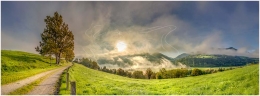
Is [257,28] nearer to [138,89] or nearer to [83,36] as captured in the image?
[138,89]

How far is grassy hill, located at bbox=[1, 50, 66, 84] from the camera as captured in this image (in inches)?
563

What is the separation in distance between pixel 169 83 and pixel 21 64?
8724mm

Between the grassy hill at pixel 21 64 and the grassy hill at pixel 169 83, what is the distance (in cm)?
177

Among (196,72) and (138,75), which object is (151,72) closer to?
(138,75)

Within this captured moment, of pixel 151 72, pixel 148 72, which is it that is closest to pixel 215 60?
pixel 151 72

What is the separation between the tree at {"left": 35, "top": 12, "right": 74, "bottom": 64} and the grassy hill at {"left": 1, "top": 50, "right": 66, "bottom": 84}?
0.57m

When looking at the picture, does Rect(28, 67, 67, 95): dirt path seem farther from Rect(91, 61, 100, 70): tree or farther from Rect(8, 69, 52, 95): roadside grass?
Rect(91, 61, 100, 70): tree

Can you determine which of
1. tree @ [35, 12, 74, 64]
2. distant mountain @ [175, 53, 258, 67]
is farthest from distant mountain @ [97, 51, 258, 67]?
tree @ [35, 12, 74, 64]

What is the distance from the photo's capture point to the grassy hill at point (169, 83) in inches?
469

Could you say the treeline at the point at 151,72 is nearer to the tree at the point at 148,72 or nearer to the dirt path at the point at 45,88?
the tree at the point at 148,72

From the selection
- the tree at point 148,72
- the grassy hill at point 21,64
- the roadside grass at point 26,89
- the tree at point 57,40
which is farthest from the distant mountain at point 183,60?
the roadside grass at point 26,89

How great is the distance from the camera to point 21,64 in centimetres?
A: 1498

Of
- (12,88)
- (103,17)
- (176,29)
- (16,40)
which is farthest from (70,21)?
(176,29)

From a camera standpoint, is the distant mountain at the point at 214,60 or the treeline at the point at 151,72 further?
the treeline at the point at 151,72
